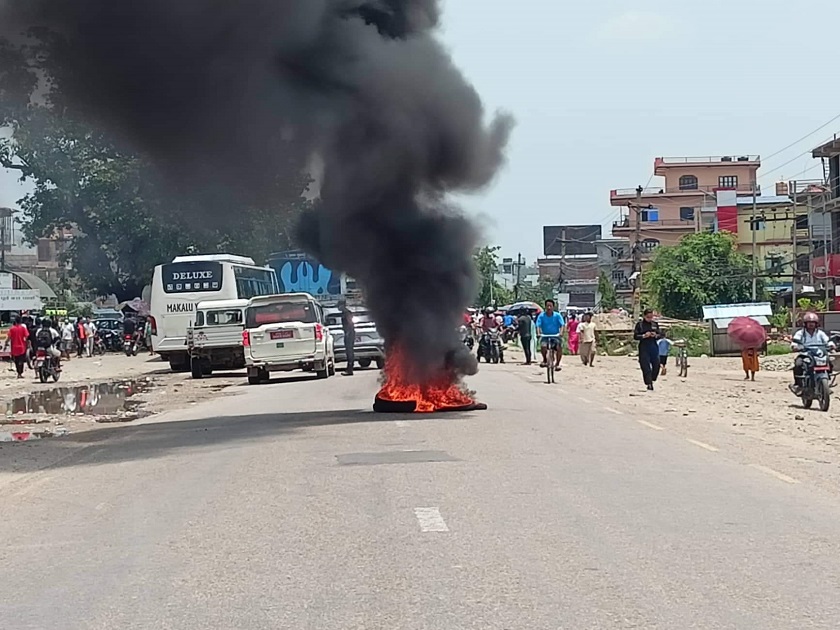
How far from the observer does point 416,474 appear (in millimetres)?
10867

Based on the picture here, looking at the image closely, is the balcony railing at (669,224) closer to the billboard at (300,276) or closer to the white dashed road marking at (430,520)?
the billboard at (300,276)

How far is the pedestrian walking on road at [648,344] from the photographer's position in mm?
22938

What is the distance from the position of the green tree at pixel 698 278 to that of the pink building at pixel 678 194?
95.6 feet

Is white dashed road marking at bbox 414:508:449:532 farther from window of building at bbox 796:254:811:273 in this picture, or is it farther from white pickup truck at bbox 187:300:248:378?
window of building at bbox 796:254:811:273

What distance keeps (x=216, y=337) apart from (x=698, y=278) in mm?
39842

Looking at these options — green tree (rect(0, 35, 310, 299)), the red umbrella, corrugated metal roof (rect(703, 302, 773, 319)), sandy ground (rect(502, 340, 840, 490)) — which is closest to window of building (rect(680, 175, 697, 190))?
green tree (rect(0, 35, 310, 299))

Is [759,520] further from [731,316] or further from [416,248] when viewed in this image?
[731,316]

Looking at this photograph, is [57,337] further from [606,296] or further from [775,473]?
[606,296]

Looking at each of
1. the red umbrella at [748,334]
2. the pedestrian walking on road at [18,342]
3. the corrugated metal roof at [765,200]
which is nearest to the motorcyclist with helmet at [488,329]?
the red umbrella at [748,334]

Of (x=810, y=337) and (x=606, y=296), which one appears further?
(x=606, y=296)

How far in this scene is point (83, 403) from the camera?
24219 millimetres

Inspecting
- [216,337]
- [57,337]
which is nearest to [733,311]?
[216,337]

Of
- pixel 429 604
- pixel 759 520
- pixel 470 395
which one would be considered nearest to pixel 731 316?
pixel 470 395

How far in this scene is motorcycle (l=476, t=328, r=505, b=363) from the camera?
37.8m
